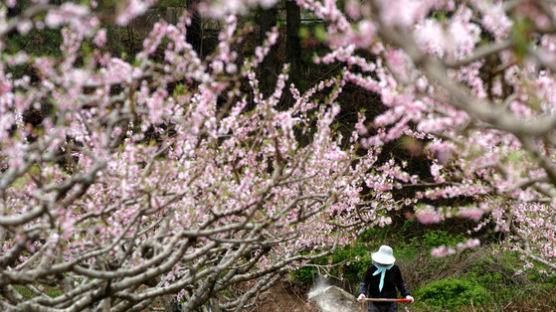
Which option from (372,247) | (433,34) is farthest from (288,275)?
(433,34)

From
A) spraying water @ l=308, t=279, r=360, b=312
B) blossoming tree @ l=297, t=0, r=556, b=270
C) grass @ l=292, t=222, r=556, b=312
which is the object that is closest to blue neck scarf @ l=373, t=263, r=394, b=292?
grass @ l=292, t=222, r=556, b=312

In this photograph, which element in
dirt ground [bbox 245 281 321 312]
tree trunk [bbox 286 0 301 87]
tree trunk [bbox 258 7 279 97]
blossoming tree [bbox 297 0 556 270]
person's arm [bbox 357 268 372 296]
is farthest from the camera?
tree trunk [bbox 286 0 301 87]

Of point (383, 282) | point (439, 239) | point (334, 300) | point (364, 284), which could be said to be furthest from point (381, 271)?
point (439, 239)

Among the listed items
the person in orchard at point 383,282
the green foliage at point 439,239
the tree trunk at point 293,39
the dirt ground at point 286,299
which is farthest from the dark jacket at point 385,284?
the tree trunk at point 293,39

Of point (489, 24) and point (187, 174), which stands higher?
point (489, 24)

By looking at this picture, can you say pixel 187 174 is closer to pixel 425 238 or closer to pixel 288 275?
pixel 288 275

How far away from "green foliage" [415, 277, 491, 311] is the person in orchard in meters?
1.53

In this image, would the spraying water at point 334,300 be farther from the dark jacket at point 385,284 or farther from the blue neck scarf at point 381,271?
the blue neck scarf at point 381,271

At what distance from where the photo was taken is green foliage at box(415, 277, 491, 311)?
288 inches

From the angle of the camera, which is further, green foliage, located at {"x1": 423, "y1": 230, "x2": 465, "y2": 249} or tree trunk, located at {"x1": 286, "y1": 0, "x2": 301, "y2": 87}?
tree trunk, located at {"x1": 286, "y1": 0, "x2": 301, "y2": 87}

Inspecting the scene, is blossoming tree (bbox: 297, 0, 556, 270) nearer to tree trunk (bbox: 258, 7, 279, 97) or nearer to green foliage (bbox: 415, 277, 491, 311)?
Result: green foliage (bbox: 415, 277, 491, 311)

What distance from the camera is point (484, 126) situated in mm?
3256

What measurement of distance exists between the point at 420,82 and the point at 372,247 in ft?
22.6

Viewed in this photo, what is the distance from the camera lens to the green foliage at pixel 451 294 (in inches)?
288
